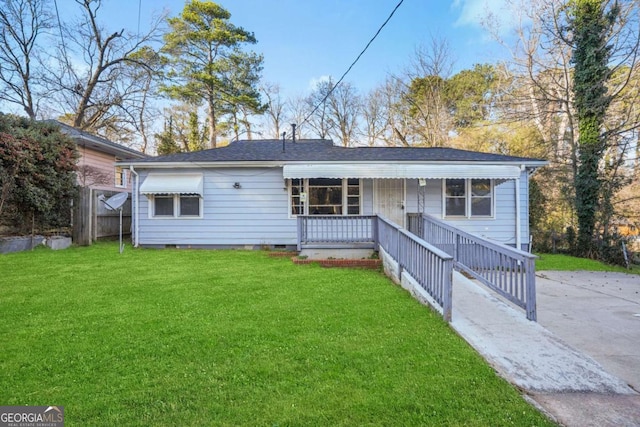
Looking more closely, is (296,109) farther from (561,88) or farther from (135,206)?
(135,206)

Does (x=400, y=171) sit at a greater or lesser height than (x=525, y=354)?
greater

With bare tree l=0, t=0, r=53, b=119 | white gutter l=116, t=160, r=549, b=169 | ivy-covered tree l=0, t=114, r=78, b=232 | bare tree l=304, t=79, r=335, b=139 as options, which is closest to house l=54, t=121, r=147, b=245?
ivy-covered tree l=0, t=114, r=78, b=232

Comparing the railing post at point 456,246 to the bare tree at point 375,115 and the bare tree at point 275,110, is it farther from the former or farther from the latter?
the bare tree at point 275,110

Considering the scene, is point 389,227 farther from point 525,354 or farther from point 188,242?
point 188,242

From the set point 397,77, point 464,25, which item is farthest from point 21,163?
point 397,77

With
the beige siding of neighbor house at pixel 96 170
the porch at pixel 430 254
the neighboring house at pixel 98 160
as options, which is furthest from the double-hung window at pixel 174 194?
the beige siding of neighbor house at pixel 96 170

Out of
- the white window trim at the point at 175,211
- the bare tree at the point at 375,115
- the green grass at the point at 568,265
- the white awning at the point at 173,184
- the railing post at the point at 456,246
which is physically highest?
the bare tree at the point at 375,115

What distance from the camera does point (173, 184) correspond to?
946 centimetres

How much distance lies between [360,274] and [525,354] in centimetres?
368

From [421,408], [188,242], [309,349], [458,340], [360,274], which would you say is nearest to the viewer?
[421,408]

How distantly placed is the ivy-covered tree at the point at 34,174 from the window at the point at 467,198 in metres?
11.8

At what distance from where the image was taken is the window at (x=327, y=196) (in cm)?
980

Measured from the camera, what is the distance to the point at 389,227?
6.79m

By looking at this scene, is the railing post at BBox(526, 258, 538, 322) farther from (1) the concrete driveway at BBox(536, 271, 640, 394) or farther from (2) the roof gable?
(2) the roof gable
